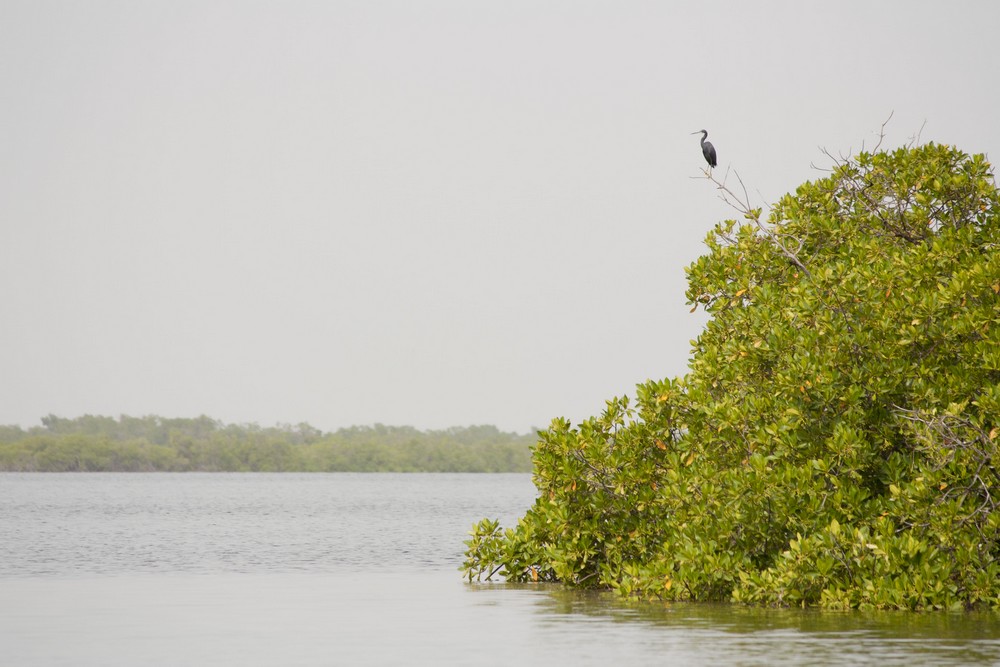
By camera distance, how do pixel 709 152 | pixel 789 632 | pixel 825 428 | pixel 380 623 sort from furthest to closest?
1. pixel 709 152
2. pixel 825 428
3. pixel 380 623
4. pixel 789 632

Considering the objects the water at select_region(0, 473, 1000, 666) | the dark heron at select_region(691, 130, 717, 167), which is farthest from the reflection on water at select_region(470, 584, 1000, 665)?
the dark heron at select_region(691, 130, 717, 167)

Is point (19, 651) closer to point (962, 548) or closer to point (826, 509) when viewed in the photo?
point (826, 509)

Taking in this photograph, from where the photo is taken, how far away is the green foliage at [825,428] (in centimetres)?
1546

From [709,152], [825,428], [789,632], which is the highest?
[709,152]

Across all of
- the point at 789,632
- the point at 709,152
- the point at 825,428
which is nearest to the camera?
the point at 789,632

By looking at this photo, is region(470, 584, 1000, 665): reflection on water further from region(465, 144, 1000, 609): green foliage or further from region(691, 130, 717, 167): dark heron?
region(691, 130, 717, 167): dark heron

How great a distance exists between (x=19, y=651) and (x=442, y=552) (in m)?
19.1

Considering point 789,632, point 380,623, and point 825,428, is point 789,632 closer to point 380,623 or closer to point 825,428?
point 825,428

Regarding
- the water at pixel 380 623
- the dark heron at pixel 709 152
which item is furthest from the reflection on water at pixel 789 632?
the dark heron at pixel 709 152

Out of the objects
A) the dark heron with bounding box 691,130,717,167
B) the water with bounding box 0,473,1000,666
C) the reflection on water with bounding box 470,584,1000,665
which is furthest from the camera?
the dark heron with bounding box 691,130,717,167

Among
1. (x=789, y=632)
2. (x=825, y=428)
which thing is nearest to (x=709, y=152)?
(x=825, y=428)

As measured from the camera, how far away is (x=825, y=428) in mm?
16391

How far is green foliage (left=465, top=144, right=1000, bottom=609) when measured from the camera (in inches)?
609

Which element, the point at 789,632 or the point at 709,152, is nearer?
the point at 789,632
